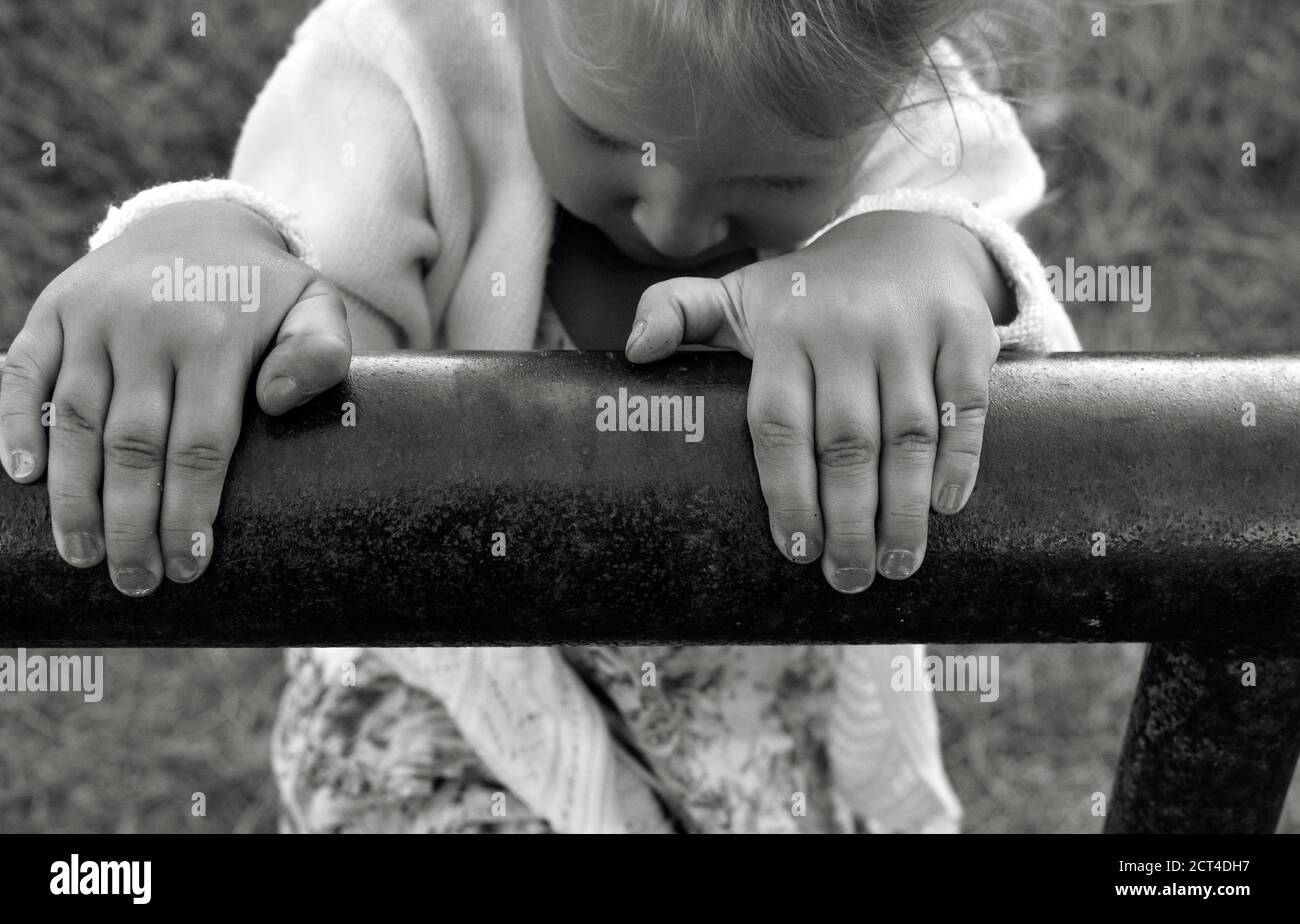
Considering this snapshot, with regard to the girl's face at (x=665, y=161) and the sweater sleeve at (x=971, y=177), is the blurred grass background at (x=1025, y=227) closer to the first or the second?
the sweater sleeve at (x=971, y=177)

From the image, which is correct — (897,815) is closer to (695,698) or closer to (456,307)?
(695,698)

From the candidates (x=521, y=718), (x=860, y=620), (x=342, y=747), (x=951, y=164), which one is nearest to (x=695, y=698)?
(x=521, y=718)

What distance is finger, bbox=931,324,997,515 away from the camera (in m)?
0.46

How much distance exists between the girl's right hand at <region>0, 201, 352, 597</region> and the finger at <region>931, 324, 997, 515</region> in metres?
0.20

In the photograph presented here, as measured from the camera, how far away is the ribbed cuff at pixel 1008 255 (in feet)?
2.37

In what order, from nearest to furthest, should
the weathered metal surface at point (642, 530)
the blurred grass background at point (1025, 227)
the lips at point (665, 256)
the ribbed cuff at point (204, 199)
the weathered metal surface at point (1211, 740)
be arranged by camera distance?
the weathered metal surface at point (642, 530) < the weathered metal surface at point (1211, 740) < the ribbed cuff at point (204, 199) < the lips at point (665, 256) < the blurred grass background at point (1025, 227)

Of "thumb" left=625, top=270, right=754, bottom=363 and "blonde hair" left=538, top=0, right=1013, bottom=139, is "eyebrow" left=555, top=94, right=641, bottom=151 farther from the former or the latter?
"thumb" left=625, top=270, right=754, bottom=363

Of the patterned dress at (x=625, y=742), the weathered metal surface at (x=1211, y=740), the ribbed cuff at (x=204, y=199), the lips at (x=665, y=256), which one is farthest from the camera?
the patterned dress at (x=625, y=742)

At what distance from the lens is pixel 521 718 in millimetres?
927

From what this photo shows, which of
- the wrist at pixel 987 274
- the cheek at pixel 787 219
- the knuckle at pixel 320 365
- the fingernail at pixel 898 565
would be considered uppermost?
the cheek at pixel 787 219

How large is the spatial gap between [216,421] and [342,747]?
21.2 inches

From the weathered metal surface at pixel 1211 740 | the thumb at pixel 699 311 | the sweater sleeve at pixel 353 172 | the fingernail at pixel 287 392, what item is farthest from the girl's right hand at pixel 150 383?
the weathered metal surface at pixel 1211 740

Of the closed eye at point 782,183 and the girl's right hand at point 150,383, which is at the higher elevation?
the closed eye at point 782,183

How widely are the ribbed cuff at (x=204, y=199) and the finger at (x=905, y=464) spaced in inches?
11.8
